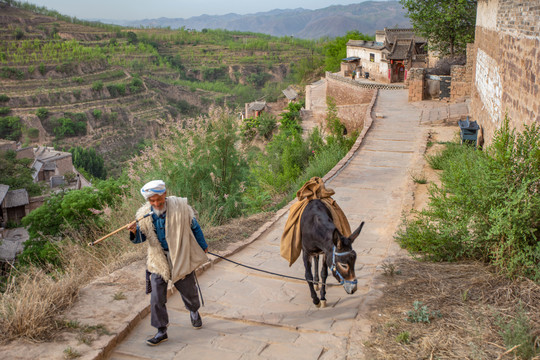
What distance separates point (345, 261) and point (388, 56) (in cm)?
3184

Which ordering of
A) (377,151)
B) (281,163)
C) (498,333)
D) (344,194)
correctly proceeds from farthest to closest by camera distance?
(281,163) < (377,151) < (344,194) < (498,333)

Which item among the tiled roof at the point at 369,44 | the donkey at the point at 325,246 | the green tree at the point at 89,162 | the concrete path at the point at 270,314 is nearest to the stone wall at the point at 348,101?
the tiled roof at the point at 369,44

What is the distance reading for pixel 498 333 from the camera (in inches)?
155

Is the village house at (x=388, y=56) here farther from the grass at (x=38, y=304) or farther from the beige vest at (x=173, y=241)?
the grass at (x=38, y=304)

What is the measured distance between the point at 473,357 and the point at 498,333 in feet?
1.41

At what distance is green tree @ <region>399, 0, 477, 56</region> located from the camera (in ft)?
70.6

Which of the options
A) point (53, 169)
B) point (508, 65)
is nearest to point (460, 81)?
point (508, 65)

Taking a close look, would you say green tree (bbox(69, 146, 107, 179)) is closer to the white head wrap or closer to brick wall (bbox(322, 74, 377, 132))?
brick wall (bbox(322, 74, 377, 132))

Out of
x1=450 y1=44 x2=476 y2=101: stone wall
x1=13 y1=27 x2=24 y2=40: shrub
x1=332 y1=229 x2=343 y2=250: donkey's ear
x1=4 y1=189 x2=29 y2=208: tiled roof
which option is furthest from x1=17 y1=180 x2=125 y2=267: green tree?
x1=13 y1=27 x2=24 y2=40: shrub

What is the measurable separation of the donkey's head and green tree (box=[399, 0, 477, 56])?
20.1 meters

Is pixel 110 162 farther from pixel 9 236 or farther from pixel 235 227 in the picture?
pixel 235 227

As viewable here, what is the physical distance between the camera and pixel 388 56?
110 ft

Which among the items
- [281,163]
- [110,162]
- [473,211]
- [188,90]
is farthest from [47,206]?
[188,90]

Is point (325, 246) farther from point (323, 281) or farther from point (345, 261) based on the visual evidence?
point (323, 281)
